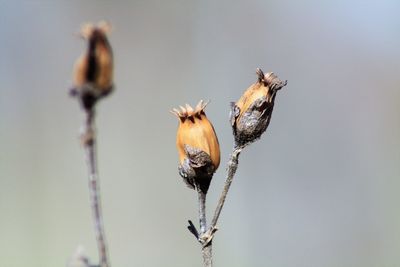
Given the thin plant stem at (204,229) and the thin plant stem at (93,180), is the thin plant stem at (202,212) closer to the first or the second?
the thin plant stem at (204,229)

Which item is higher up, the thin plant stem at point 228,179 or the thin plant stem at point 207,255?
the thin plant stem at point 228,179

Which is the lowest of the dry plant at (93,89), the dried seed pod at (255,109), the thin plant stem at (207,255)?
the thin plant stem at (207,255)

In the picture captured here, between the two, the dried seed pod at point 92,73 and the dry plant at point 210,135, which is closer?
the dried seed pod at point 92,73

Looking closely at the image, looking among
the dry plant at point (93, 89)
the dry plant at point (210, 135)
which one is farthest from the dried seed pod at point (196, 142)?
the dry plant at point (93, 89)

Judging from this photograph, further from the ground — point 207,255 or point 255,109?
point 255,109

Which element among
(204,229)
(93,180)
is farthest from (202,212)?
(93,180)

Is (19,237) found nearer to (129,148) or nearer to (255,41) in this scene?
(129,148)

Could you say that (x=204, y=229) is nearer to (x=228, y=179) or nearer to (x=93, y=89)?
(x=228, y=179)

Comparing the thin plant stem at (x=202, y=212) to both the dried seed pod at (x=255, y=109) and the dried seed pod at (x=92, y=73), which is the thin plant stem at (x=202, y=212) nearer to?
the dried seed pod at (x=255, y=109)
